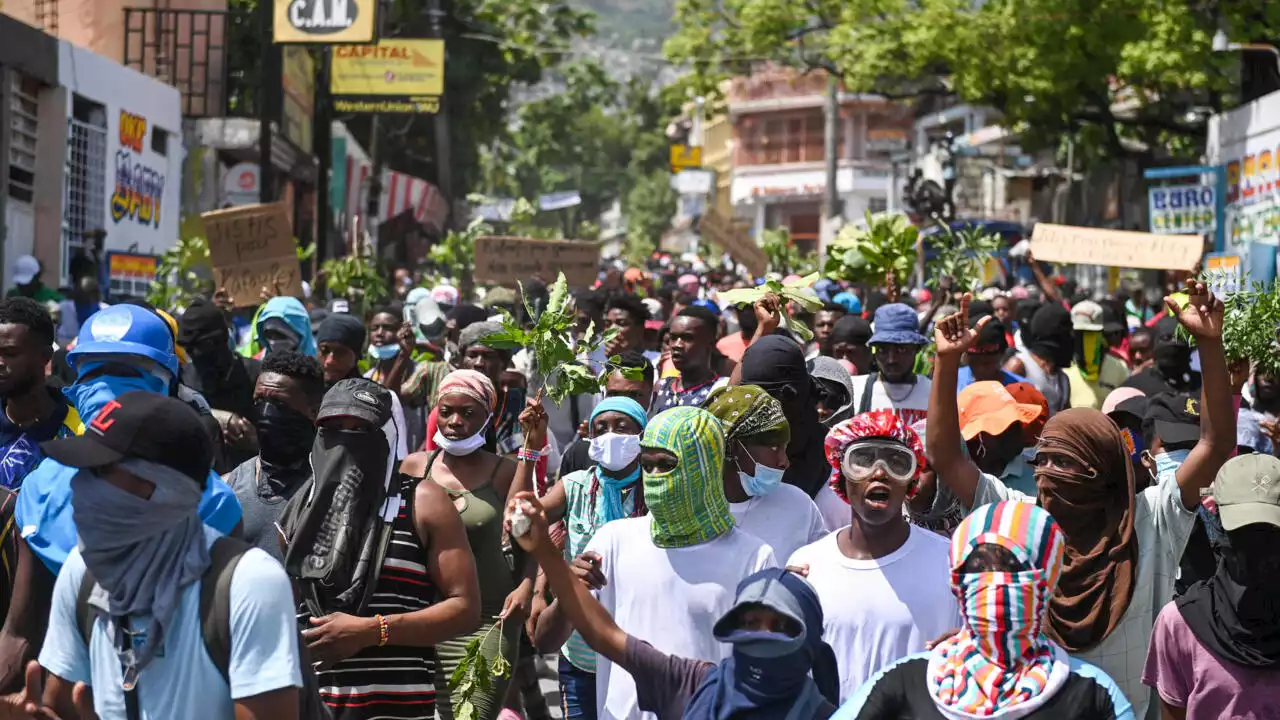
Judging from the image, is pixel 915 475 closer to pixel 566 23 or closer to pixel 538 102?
pixel 566 23

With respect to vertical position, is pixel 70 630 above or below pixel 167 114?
below

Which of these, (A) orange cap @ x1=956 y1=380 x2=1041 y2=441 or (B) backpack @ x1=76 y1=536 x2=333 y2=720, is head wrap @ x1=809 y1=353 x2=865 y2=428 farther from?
(B) backpack @ x1=76 y1=536 x2=333 y2=720

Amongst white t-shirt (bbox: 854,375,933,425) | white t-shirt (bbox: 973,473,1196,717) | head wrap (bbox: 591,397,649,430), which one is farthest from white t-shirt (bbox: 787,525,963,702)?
white t-shirt (bbox: 854,375,933,425)

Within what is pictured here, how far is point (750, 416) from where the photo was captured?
211 inches

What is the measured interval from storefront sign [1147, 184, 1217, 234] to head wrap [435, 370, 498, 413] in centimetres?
1698

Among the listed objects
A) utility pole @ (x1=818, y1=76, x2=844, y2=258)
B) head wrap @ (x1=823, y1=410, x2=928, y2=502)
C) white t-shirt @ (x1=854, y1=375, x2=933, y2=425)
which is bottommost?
white t-shirt @ (x1=854, y1=375, x2=933, y2=425)

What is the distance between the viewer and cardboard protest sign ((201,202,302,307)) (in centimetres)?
1389

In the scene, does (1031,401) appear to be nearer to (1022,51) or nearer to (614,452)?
(614,452)

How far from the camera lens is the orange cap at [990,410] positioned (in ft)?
20.7

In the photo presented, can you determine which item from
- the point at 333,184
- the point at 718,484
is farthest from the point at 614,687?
the point at 333,184

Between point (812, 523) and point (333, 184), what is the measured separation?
31.2m

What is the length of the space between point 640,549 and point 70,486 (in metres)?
1.50

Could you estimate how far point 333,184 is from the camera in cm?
3531

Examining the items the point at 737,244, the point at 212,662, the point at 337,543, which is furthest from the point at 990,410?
the point at 737,244
